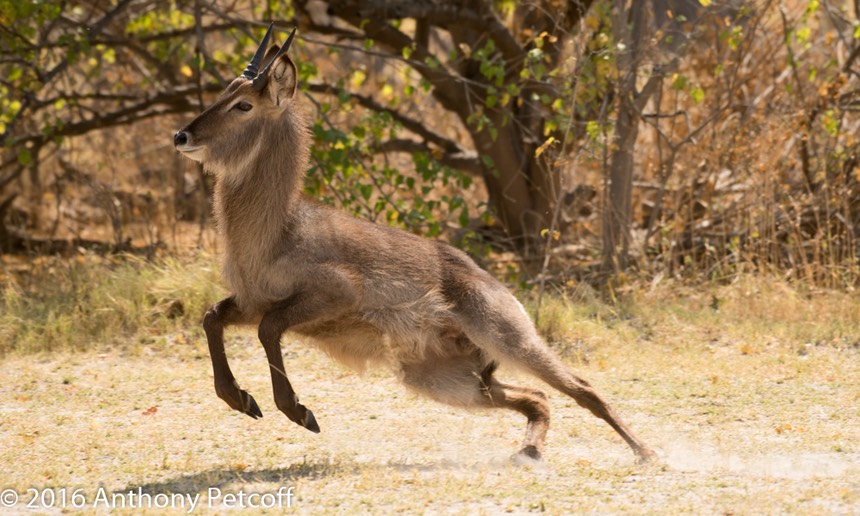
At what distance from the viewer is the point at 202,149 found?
17.9 ft

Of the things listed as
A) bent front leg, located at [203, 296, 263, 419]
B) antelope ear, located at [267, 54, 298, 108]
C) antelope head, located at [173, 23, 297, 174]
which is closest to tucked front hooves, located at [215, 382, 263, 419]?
bent front leg, located at [203, 296, 263, 419]

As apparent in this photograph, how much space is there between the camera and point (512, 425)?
6301mm

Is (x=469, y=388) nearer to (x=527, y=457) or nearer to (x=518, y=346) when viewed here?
(x=518, y=346)

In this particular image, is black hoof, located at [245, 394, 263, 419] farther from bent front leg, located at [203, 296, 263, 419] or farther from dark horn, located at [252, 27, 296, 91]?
dark horn, located at [252, 27, 296, 91]

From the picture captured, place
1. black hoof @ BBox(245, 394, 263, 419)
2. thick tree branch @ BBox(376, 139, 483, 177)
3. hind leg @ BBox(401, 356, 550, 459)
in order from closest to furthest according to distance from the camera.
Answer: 1. black hoof @ BBox(245, 394, 263, 419)
2. hind leg @ BBox(401, 356, 550, 459)
3. thick tree branch @ BBox(376, 139, 483, 177)

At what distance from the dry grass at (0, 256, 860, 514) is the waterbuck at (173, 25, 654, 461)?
0.98ft

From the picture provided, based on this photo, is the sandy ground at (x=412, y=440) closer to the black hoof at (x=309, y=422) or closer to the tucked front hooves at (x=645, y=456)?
the tucked front hooves at (x=645, y=456)

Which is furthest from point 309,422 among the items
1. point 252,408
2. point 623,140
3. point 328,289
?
point 623,140

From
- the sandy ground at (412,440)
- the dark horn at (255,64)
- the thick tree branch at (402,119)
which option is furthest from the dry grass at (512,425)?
the thick tree branch at (402,119)

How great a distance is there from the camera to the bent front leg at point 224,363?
533 cm

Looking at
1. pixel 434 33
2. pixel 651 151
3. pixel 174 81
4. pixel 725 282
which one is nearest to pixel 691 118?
pixel 651 151

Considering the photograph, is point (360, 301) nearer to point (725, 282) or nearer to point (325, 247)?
point (325, 247)

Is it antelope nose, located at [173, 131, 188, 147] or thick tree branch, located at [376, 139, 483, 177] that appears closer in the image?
antelope nose, located at [173, 131, 188, 147]

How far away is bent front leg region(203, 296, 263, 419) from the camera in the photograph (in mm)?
5332
